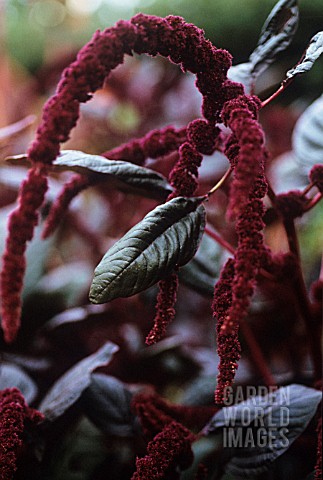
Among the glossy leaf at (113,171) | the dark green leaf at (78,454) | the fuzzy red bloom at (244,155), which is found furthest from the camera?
the dark green leaf at (78,454)

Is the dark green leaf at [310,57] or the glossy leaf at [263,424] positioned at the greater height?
the dark green leaf at [310,57]

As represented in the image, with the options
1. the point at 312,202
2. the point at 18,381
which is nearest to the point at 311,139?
the point at 312,202

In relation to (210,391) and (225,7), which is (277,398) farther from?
(225,7)

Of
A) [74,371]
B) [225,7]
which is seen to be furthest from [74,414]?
[225,7]

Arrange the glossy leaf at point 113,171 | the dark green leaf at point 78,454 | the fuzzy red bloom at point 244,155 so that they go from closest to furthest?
1. the fuzzy red bloom at point 244,155
2. the glossy leaf at point 113,171
3. the dark green leaf at point 78,454

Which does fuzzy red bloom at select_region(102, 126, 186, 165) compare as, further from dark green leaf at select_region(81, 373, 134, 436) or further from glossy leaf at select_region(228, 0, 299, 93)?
dark green leaf at select_region(81, 373, 134, 436)

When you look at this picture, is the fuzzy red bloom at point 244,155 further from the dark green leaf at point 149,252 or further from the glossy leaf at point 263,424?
the glossy leaf at point 263,424

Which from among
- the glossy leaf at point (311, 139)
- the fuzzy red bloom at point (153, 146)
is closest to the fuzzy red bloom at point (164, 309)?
the fuzzy red bloom at point (153, 146)
